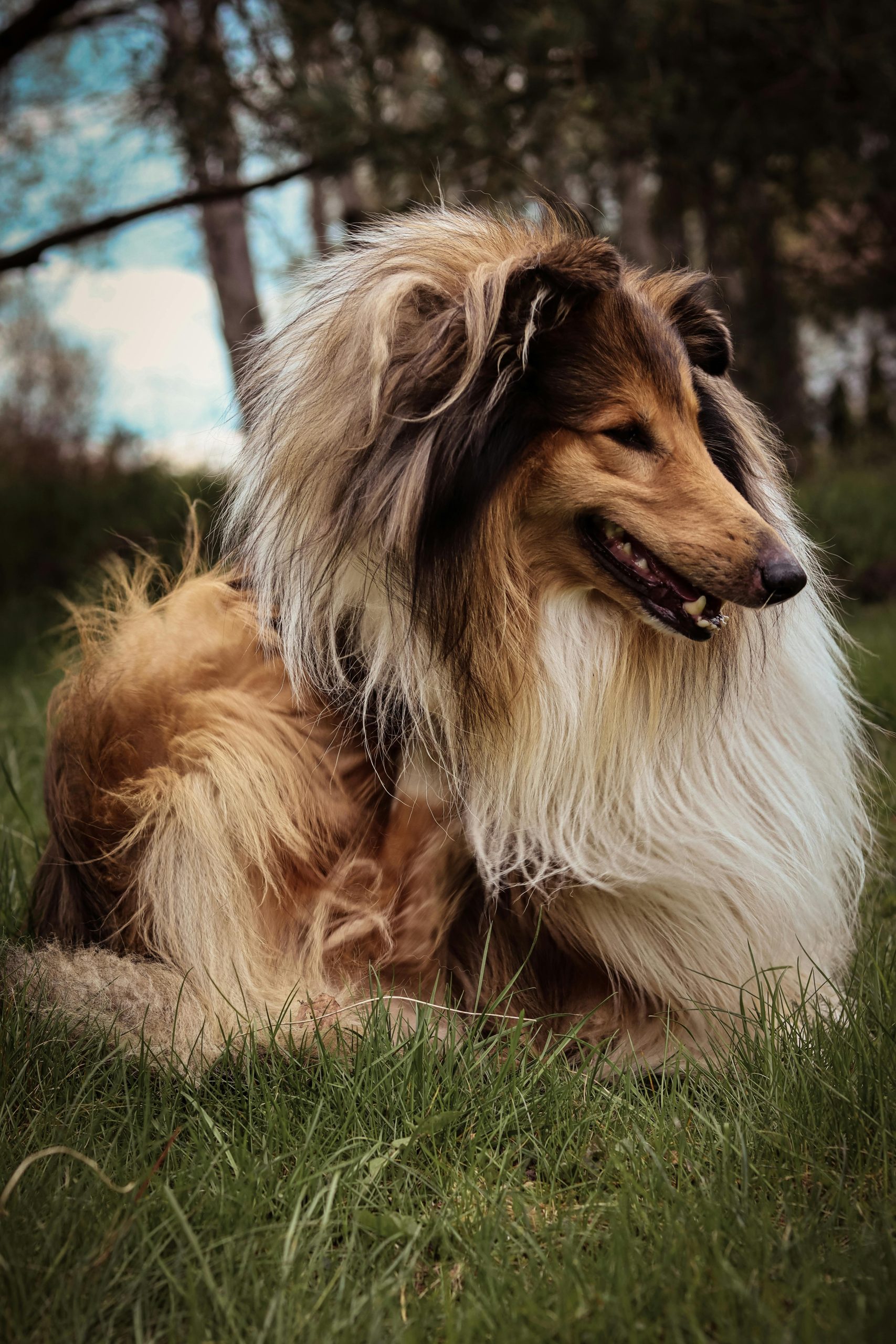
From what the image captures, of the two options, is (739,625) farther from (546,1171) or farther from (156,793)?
(156,793)

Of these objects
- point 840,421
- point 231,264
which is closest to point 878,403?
point 840,421

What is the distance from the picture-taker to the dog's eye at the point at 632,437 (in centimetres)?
192

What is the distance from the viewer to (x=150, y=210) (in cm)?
544

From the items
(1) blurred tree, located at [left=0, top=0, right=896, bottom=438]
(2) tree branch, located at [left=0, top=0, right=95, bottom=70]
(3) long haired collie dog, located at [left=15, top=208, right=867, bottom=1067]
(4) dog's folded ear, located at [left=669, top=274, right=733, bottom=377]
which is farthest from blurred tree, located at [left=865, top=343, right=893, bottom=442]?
(3) long haired collie dog, located at [left=15, top=208, right=867, bottom=1067]

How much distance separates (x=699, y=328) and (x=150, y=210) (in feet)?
13.7

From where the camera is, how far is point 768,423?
245 cm

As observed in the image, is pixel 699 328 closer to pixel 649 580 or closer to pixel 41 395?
pixel 649 580

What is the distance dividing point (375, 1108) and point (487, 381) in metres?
1.30

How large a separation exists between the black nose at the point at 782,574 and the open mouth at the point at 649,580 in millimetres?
133

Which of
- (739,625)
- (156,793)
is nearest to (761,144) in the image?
(739,625)

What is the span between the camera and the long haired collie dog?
1.91 metres

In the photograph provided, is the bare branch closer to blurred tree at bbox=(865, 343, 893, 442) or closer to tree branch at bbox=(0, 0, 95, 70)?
tree branch at bbox=(0, 0, 95, 70)

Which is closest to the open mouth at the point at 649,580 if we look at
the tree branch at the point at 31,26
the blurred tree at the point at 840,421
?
the tree branch at the point at 31,26

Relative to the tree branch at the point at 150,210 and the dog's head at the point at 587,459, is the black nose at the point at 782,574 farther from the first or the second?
the tree branch at the point at 150,210
